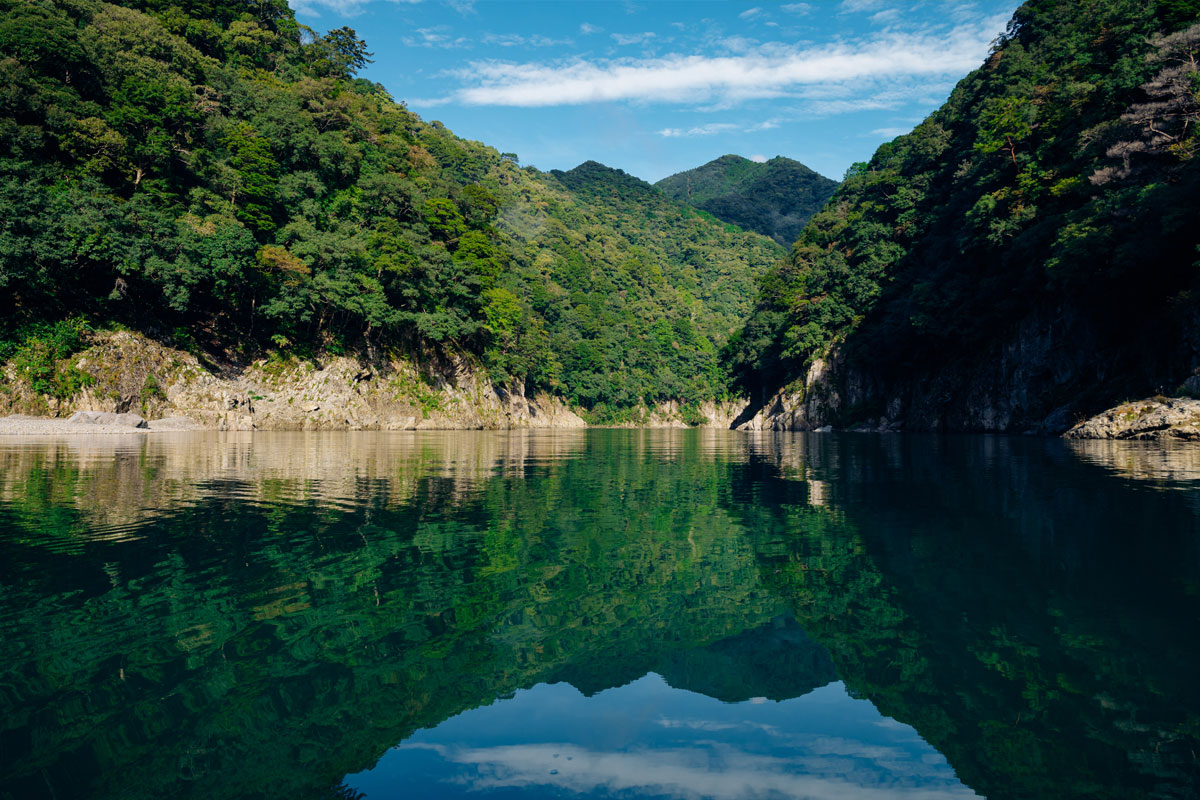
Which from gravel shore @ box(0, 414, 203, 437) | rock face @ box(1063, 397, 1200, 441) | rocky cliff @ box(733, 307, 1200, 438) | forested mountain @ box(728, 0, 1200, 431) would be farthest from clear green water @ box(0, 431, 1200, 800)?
forested mountain @ box(728, 0, 1200, 431)

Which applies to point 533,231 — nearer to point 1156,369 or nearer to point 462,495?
point 1156,369

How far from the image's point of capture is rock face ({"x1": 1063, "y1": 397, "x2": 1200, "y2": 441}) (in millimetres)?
29109

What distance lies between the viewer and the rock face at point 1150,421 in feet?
95.5

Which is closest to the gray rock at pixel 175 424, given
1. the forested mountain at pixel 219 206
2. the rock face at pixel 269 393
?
the rock face at pixel 269 393

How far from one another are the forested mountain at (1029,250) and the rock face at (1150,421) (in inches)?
119

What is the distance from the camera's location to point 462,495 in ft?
48.4

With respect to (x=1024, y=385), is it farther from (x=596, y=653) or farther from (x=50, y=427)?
(x=50, y=427)

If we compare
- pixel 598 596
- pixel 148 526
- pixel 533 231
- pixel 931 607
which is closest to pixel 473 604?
pixel 598 596

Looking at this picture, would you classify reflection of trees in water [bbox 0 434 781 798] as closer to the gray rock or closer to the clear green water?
the clear green water

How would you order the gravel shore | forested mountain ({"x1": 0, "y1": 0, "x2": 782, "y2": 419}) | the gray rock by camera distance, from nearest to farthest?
the gravel shore, forested mountain ({"x1": 0, "y1": 0, "x2": 782, "y2": 419}), the gray rock

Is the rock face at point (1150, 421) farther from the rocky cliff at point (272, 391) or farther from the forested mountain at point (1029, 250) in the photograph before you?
the rocky cliff at point (272, 391)

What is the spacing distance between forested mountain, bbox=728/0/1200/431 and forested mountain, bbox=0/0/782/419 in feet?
124

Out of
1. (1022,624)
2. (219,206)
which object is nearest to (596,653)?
(1022,624)

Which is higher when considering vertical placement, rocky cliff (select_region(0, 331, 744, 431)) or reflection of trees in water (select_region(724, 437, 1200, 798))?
rocky cliff (select_region(0, 331, 744, 431))
